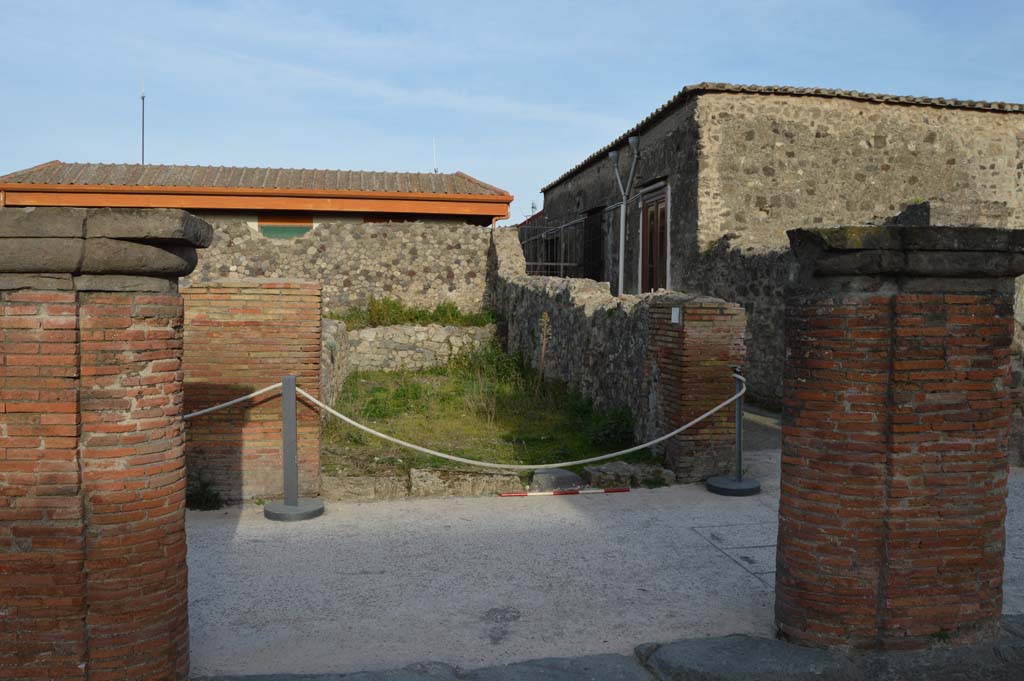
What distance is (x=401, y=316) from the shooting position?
14.6 m

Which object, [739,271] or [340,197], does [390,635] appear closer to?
[739,271]

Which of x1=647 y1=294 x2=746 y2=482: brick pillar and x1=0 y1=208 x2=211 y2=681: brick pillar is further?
x1=647 y1=294 x2=746 y2=482: brick pillar

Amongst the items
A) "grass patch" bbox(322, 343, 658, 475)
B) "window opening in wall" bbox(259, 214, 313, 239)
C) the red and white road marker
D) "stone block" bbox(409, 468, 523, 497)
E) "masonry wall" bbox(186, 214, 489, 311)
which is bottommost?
the red and white road marker

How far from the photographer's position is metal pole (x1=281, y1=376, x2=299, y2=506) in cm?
611

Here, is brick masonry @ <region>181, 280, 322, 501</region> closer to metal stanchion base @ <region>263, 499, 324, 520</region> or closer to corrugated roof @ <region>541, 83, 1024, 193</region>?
metal stanchion base @ <region>263, 499, 324, 520</region>

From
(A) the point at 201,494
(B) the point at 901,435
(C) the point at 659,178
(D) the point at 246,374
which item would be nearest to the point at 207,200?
(C) the point at 659,178

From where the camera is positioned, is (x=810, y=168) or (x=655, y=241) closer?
(x=810, y=168)

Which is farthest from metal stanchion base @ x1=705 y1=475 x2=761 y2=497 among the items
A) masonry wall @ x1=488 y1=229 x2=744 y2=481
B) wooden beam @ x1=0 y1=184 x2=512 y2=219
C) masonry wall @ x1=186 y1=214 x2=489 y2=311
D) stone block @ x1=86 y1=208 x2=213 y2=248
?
wooden beam @ x1=0 y1=184 x2=512 y2=219

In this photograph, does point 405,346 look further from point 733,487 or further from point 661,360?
point 733,487

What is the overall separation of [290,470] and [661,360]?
3.53m

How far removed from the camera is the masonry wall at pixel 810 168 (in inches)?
521

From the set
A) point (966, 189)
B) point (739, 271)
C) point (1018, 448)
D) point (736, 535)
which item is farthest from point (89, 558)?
point (966, 189)

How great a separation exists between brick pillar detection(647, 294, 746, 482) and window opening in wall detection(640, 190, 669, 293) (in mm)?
7784

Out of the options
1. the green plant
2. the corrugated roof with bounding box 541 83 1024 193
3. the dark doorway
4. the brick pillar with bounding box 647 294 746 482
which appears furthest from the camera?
the dark doorway
